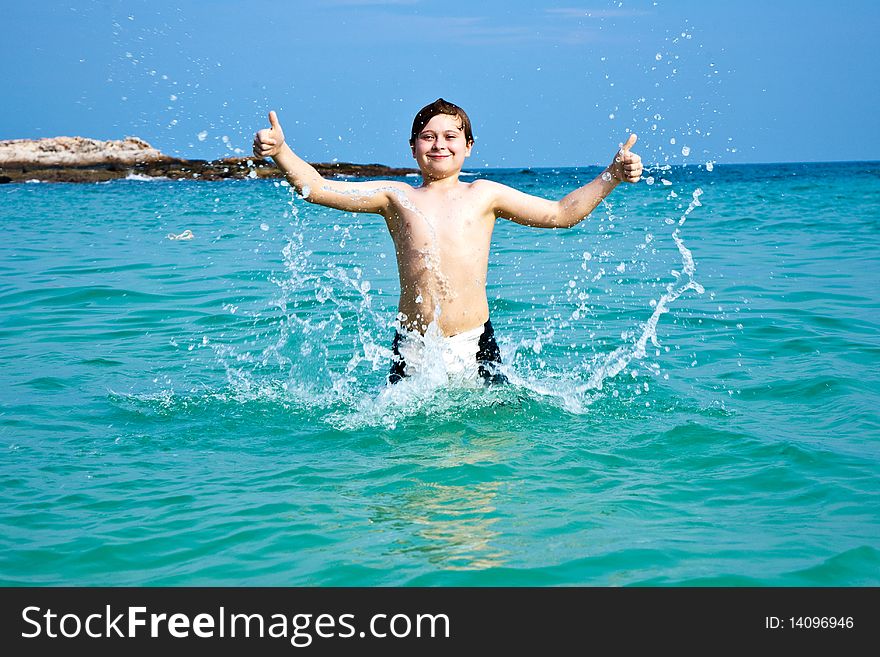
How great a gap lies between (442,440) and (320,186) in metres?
1.51

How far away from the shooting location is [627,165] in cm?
452

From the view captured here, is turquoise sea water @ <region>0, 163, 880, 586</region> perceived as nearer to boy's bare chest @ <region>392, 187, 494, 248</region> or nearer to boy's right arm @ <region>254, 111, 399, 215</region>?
boy's bare chest @ <region>392, 187, 494, 248</region>

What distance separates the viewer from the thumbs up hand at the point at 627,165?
14.8 feet

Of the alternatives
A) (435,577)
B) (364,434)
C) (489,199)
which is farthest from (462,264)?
(435,577)

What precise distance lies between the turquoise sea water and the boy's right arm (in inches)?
40.9

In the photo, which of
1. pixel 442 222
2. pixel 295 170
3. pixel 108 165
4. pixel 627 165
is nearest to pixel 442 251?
pixel 442 222

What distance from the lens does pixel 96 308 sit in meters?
8.55

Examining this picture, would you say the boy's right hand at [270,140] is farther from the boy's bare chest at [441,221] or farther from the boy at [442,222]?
the boy's bare chest at [441,221]

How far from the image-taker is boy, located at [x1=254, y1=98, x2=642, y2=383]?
15.9 ft

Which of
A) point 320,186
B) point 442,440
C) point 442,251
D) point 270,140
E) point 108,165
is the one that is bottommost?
point 442,440

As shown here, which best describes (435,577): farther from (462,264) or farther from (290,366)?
(290,366)

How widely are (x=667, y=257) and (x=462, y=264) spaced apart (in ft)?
25.4

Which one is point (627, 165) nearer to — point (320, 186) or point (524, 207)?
point (524, 207)

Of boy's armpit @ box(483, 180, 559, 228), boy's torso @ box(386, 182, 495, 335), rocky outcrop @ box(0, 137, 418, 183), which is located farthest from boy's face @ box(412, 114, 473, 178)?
rocky outcrop @ box(0, 137, 418, 183)
